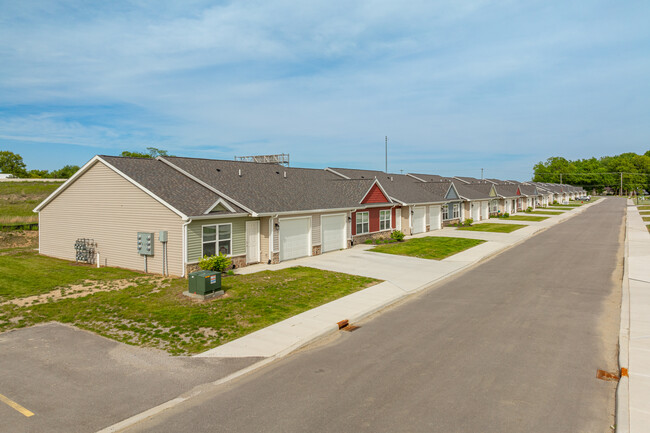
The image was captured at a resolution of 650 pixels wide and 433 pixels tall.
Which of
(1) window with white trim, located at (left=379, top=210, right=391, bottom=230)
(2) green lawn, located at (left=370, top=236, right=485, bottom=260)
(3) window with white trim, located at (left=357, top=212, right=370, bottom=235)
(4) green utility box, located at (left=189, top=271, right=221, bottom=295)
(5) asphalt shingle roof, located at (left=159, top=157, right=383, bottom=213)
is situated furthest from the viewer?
(1) window with white trim, located at (left=379, top=210, right=391, bottom=230)

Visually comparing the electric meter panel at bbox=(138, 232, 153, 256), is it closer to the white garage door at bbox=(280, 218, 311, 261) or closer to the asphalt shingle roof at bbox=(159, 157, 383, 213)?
the asphalt shingle roof at bbox=(159, 157, 383, 213)

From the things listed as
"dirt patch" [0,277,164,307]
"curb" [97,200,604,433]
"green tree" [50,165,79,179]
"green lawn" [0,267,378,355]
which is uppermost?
"green tree" [50,165,79,179]

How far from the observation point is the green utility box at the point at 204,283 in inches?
550

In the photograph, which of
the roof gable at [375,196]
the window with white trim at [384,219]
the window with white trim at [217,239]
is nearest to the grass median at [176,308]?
the window with white trim at [217,239]

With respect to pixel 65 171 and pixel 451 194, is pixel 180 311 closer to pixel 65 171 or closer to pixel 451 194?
pixel 451 194

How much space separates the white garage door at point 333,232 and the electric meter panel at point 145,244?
10.5 metres

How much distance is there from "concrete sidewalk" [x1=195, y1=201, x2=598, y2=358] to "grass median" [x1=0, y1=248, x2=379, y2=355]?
53 centimetres

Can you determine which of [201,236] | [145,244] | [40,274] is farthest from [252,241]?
[40,274]

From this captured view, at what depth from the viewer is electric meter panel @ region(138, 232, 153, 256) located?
18.4m

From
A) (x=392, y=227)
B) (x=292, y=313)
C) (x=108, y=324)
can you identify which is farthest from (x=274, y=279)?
(x=392, y=227)

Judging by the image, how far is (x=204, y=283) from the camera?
1394 cm

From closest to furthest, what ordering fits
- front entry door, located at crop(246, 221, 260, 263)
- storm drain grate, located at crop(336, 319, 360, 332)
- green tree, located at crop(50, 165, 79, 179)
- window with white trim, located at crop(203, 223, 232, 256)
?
storm drain grate, located at crop(336, 319, 360, 332)
window with white trim, located at crop(203, 223, 232, 256)
front entry door, located at crop(246, 221, 260, 263)
green tree, located at crop(50, 165, 79, 179)

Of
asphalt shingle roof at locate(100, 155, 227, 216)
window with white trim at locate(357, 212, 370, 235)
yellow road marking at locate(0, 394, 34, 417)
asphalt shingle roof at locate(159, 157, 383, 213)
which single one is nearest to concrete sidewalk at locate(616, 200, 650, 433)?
yellow road marking at locate(0, 394, 34, 417)

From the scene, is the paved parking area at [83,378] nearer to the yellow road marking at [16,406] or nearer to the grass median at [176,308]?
the yellow road marking at [16,406]
